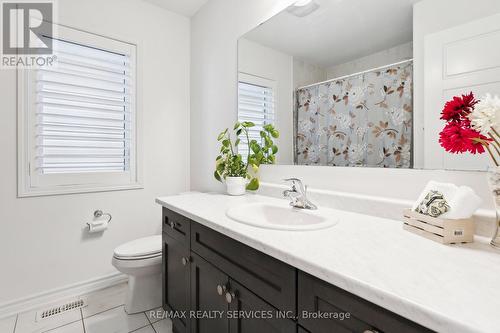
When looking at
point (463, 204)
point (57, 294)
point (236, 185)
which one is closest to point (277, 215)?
point (236, 185)

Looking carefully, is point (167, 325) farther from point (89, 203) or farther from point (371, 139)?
point (371, 139)

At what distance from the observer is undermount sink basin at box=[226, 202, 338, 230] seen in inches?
46.3

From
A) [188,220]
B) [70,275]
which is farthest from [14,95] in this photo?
[188,220]

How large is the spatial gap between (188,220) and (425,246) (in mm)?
1038

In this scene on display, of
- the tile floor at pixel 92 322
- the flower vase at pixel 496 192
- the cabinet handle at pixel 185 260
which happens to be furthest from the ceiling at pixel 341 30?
the tile floor at pixel 92 322

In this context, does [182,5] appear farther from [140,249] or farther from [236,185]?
[140,249]

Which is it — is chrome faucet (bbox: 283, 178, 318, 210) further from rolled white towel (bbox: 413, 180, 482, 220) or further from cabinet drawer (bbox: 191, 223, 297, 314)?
rolled white towel (bbox: 413, 180, 482, 220)

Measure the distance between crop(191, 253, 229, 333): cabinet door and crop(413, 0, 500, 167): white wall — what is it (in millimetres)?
993

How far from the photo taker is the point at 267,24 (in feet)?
5.77

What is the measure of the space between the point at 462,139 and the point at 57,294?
2647 millimetres

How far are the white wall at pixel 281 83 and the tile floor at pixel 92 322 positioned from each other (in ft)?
4.62

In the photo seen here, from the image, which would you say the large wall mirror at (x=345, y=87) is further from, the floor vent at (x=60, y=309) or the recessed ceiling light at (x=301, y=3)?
the floor vent at (x=60, y=309)

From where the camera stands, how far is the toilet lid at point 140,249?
1754 millimetres

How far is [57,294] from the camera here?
6.49ft
